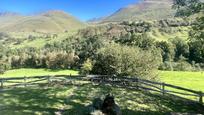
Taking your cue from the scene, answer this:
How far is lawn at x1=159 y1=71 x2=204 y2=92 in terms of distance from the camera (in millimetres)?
76194

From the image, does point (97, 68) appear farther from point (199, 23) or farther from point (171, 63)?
point (171, 63)

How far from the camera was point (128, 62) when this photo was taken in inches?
1917

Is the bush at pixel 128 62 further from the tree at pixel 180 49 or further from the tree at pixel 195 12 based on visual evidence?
the tree at pixel 180 49

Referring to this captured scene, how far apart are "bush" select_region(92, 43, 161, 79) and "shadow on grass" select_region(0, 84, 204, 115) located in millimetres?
21417

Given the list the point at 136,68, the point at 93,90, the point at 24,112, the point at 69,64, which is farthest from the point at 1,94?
the point at 69,64

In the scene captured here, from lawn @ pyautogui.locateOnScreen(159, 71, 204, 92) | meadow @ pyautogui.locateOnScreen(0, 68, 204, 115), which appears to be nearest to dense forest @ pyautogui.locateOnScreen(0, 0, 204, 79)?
lawn @ pyautogui.locateOnScreen(159, 71, 204, 92)

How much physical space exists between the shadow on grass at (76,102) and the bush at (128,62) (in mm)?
21417

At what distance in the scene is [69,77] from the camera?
30.9 meters

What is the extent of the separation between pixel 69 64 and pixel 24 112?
3705 inches

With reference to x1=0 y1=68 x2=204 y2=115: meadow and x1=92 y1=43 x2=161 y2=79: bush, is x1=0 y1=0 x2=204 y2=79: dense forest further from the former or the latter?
x1=0 y1=68 x2=204 y2=115: meadow

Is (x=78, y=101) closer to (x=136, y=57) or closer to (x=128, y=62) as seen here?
(x=128, y=62)

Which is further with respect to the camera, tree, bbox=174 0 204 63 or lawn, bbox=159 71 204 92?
lawn, bbox=159 71 204 92

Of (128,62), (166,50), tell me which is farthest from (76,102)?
(166,50)

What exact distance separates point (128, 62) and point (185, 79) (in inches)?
1641
